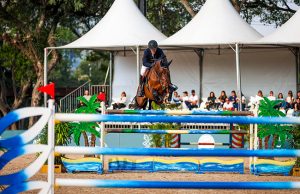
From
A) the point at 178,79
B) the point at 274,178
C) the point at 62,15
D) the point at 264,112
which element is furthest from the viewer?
the point at 62,15

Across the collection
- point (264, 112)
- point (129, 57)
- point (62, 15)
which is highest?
point (62, 15)

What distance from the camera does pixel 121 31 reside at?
25.0 metres

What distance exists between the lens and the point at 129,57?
27734mm

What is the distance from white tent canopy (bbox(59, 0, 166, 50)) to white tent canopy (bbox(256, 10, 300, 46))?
3.72m

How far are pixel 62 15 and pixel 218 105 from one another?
40.4 ft

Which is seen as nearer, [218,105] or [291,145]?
[291,145]

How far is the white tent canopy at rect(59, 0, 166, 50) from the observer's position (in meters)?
24.7

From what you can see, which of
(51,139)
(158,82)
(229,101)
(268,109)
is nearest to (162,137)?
(268,109)

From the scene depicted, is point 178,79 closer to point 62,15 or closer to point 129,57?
point 129,57

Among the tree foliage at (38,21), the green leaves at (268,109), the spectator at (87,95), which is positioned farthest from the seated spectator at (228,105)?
the tree foliage at (38,21)

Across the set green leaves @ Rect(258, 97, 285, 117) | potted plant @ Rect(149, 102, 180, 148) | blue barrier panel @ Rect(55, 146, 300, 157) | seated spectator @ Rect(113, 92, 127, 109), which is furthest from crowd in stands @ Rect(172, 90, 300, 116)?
blue barrier panel @ Rect(55, 146, 300, 157)

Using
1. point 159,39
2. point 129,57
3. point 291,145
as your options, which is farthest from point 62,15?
point 291,145

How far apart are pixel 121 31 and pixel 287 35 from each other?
5.17 m

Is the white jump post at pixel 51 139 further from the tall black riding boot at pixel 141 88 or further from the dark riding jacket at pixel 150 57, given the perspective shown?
the tall black riding boot at pixel 141 88
